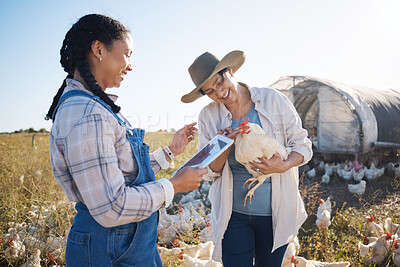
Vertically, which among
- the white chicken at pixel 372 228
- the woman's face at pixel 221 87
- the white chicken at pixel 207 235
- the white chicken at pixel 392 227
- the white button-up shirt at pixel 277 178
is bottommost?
the white chicken at pixel 372 228

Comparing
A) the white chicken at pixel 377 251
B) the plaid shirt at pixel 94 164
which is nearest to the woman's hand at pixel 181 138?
the plaid shirt at pixel 94 164

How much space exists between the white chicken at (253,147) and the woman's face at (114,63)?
1.04 metres

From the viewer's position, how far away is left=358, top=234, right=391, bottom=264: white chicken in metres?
3.14

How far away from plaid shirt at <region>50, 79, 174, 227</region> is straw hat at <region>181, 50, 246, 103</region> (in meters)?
1.16

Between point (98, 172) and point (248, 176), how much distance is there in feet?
4.70

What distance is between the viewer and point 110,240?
1.30 metres

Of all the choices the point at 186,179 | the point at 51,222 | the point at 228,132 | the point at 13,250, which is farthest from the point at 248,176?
the point at 51,222

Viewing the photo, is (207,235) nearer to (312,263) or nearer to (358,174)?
(312,263)

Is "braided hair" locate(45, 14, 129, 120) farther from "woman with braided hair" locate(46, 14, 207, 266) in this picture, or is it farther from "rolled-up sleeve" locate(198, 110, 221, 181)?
"rolled-up sleeve" locate(198, 110, 221, 181)

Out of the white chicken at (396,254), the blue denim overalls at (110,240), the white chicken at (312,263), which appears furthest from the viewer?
the white chicken at (396,254)

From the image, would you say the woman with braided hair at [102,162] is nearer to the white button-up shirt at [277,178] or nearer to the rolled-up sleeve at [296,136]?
the white button-up shirt at [277,178]

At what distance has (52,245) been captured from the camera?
10.8 ft

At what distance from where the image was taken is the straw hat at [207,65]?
219cm

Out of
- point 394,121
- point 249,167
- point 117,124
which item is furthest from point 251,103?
point 394,121
